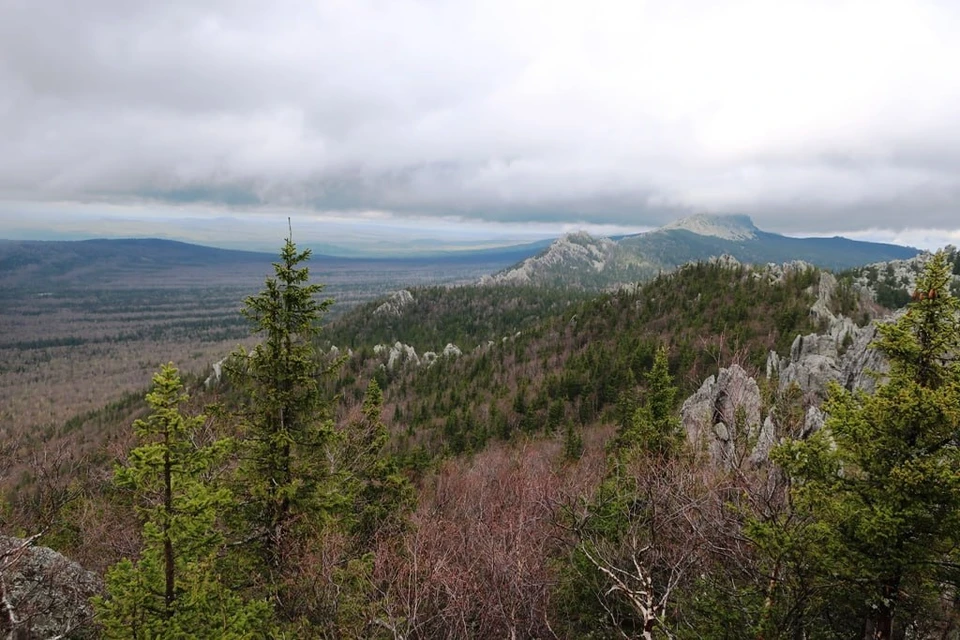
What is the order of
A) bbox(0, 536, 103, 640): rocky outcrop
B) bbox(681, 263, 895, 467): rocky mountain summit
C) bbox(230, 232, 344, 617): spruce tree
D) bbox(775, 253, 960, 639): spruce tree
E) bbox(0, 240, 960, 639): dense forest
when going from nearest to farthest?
bbox(775, 253, 960, 639): spruce tree < bbox(0, 240, 960, 639): dense forest < bbox(0, 536, 103, 640): rocky outcrop < bbox(230, 232, 344, 617): spruce tree < bbox(681, 263, 895, 467): rocky mountain summit

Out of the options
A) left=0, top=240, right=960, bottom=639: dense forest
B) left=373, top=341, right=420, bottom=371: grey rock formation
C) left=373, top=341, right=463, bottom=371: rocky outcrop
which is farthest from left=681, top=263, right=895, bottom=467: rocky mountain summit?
left=373, top=341, right=420, bottom=371: grey rock formation

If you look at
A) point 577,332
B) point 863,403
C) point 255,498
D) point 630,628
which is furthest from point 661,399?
point 577,332

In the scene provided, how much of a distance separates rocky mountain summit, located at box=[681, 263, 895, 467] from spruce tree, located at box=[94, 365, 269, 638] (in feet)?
41.7

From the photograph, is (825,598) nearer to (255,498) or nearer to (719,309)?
(255,498)

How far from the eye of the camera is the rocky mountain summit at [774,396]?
1578 centimetres

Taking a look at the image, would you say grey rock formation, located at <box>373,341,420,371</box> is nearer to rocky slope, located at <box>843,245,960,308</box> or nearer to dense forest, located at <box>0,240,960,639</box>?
rocky slope, located at <box>843,245,960,308</box>

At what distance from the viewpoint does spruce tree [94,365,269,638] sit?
9180 mm

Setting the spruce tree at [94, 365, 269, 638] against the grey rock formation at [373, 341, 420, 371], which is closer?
the spruce tree at [94, 365, 269, 638]

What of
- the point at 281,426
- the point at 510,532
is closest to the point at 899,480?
the point at 510,532

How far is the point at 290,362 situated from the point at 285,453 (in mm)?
2576

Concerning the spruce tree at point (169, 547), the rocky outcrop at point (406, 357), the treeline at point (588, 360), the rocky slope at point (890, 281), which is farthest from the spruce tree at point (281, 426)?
the rocky slope at point (890, 281)

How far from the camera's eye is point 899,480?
9016 mm

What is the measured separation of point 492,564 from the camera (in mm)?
13195

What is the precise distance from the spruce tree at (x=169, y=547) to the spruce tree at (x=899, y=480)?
12289 mm
